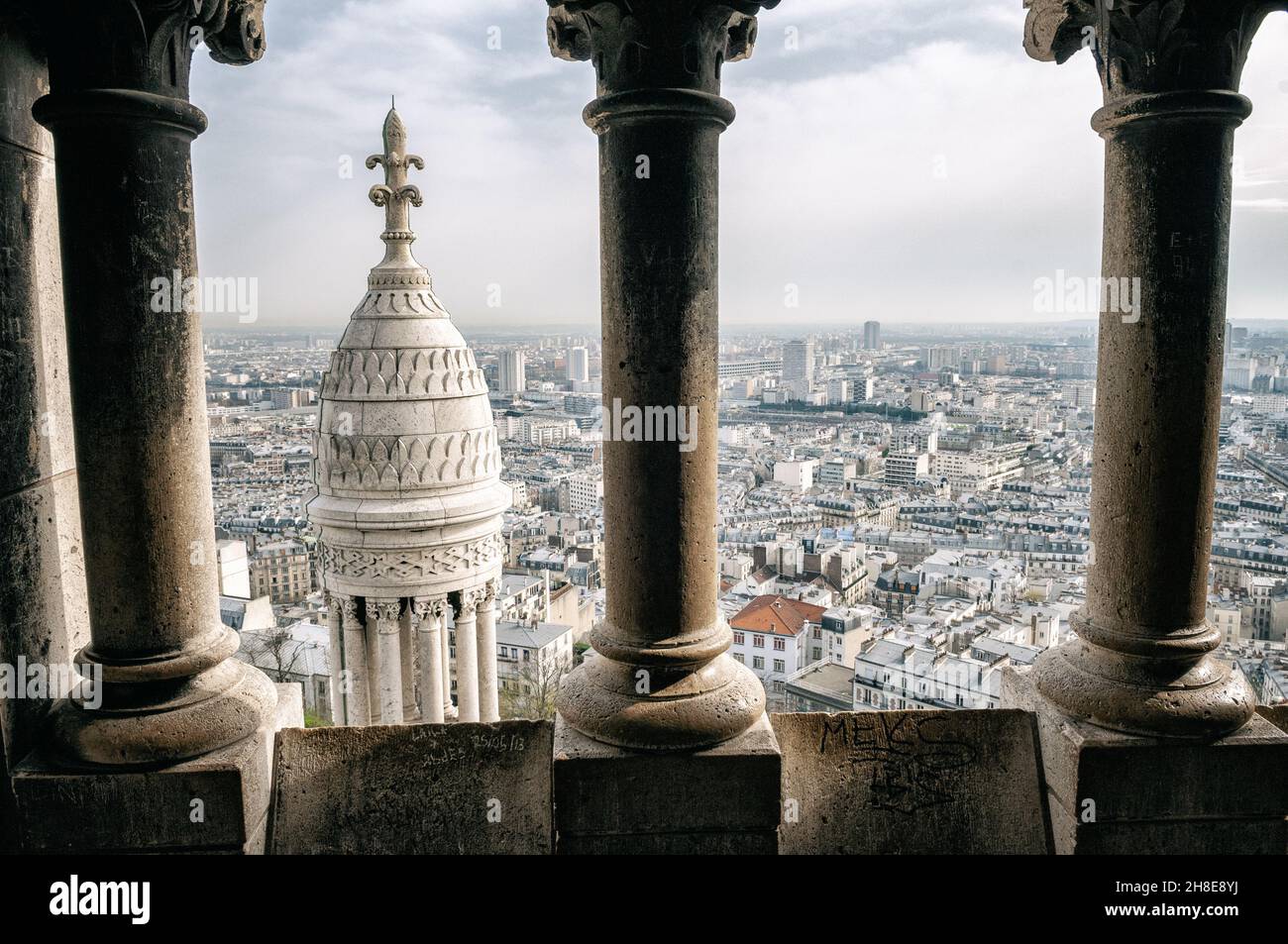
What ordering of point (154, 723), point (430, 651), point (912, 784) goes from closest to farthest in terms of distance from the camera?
point (154, 723)
point (912, 784)
point (430, 651)

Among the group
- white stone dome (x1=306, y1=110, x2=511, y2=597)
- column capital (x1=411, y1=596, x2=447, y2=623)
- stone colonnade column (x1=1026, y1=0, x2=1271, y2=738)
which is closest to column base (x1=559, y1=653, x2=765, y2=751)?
stone colonnade column (x1=1026, y1=0, x2=1271, y2=738)

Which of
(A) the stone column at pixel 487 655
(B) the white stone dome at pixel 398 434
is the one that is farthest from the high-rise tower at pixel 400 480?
(A) the stone column at pixel 487 655

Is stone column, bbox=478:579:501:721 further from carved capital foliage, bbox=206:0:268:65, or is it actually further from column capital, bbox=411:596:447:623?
carved capital foliage, bbox=206:0:268:65

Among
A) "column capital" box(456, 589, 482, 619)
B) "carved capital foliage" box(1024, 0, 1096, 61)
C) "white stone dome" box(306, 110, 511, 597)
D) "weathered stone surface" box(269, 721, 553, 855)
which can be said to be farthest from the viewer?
"column capital" box(456, 589, 482, 619)

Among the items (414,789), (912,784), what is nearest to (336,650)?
(414,789)

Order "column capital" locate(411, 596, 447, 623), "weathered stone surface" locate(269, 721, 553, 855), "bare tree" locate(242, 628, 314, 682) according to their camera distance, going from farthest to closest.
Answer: "bare tree" locate(242, 628, 314, 682), "column capital" locate(411, 596, 447, 623), "weathered stone surface" locate(269, 721, 553, 855)

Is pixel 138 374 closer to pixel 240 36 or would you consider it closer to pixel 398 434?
pixel 240 36
